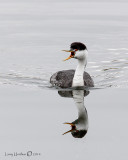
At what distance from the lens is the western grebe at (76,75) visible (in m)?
17.3

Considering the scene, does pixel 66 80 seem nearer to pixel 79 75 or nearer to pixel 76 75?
pixel 76 75

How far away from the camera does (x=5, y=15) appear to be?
97.9 feet

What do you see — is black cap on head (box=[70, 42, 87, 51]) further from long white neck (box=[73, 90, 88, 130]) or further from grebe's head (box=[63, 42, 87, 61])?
long white neck (box=[73, 90, 88, 130])

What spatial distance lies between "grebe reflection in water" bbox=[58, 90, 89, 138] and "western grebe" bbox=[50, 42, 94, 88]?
0.45 m

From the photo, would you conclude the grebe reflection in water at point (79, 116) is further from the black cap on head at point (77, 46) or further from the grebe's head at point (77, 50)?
the black cap on head at point (77, 46)

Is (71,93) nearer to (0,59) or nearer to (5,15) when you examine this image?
(0,59)

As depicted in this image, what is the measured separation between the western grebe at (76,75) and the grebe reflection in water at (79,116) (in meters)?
0.45

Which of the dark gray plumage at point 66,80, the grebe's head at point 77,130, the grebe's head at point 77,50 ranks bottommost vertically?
the dark gray plumage at point 66,80

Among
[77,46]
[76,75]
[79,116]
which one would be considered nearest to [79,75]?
[76,75]

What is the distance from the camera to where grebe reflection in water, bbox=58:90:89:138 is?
542 inches

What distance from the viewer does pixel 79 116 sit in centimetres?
1491

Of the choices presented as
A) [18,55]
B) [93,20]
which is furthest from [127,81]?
[93,20]

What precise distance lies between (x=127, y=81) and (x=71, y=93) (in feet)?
8.59

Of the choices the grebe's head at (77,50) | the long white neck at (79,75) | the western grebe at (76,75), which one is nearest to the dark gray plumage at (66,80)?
the western grebe at (76,75)
